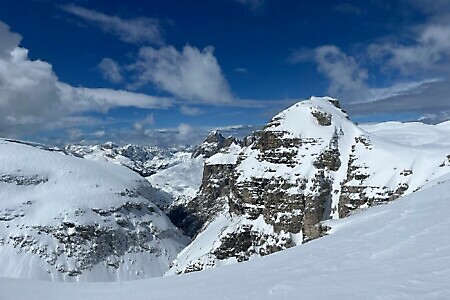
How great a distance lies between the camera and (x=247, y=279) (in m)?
10.9

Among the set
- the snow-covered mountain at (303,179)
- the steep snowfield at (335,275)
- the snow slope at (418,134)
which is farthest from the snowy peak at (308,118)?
the steep snowfield at (335,275)

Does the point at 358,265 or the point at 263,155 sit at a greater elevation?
the point at 263,155

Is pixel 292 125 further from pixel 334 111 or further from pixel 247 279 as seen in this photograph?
pixel 247 279

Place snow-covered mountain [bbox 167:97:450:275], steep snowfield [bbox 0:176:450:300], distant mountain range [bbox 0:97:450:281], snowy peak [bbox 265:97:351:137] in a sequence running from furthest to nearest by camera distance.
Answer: snowy peak [bbox 265:97:351:137] < distant mountain range [bbox 0:97:450:281] < snow-covered mountain [bbox 167:97:450:275] < steep snowfield [bbox 0:176:450:300]

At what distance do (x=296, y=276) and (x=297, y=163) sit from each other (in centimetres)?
7960

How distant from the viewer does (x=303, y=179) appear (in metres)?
85.4

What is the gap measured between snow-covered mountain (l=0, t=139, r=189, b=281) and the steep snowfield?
320 ft

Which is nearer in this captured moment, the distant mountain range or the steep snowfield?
the steep snowfield

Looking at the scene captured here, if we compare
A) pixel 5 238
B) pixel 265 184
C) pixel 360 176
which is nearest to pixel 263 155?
pixel 265 184

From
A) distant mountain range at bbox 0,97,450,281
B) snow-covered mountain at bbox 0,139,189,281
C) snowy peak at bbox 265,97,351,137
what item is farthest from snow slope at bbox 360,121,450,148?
snow-covered mountain at bbox 0,139,189,281

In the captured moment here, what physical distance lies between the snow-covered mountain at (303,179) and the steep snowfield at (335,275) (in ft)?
178

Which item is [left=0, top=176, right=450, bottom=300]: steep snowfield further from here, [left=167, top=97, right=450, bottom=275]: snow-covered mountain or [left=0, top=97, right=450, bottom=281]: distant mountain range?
[left=167, top=97, right=450, bottom=275]: snow-covered mountain

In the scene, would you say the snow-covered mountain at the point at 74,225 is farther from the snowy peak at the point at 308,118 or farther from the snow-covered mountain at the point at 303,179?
the snowy peak at the point at 308,118

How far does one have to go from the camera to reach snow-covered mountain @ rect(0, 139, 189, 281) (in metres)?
106
